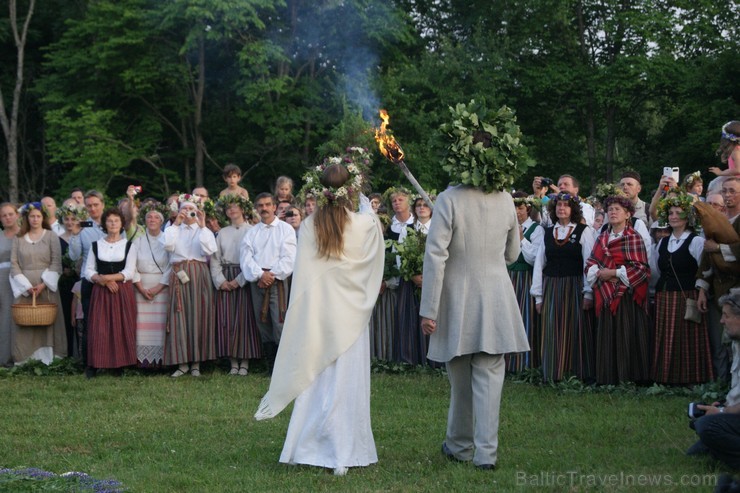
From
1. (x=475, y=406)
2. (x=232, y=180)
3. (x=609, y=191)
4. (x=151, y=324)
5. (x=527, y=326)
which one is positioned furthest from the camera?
(x=232, y=180)

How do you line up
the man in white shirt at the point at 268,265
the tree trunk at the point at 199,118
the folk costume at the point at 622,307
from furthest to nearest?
1. the tree trunk at the point at 199,118
2. the man in white shirt at the point at 268,265
3. the folk costume at the point at 622,307

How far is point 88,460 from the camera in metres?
7.82

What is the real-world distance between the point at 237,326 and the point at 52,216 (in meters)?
3.48

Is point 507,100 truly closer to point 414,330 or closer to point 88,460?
point 414,330

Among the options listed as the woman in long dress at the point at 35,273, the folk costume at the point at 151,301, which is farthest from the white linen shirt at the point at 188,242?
the woman in long dress at the point at 35,273

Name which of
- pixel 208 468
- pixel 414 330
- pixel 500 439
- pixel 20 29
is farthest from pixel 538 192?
pixel 20 29

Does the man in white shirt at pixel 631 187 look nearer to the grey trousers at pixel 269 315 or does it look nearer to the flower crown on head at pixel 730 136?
the flower crown on head at pixel 730 136

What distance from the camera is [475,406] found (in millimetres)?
7117

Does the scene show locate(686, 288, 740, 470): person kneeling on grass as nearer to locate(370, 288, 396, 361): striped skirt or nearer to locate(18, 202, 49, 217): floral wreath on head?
locate(370, 288, 396, 361): striped skirt

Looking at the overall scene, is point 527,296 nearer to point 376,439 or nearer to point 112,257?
point 376,439

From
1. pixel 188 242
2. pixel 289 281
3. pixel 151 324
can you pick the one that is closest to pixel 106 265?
pixel 151 324

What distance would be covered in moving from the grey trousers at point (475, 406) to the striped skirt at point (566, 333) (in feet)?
12.6

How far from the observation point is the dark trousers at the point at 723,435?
6555mm

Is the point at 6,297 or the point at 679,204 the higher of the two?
the point at 679,204
